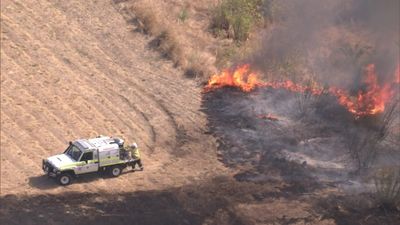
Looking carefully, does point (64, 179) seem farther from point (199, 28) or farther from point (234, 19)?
point (234, 19)

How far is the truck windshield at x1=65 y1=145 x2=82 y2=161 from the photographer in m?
23.0

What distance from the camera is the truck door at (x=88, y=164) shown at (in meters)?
22.9

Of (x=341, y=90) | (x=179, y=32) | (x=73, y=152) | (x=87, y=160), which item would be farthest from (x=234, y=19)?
(x=87, y=160)

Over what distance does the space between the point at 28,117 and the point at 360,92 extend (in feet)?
61.3

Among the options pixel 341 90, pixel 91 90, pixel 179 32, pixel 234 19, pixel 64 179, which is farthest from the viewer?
pixel 234 19

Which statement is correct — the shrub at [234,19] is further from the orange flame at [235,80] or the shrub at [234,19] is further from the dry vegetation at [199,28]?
the orange flame at [235,80]

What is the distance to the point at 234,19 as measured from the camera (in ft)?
130

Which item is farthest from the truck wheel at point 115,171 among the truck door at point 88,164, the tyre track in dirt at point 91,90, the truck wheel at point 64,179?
the truck wheel at point 64,179

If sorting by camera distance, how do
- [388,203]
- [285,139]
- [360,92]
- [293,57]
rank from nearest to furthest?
[388,203], [285,139], [360,92], [293,57]

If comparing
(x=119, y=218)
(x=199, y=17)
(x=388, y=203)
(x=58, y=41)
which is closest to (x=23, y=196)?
(x=119, y=218)

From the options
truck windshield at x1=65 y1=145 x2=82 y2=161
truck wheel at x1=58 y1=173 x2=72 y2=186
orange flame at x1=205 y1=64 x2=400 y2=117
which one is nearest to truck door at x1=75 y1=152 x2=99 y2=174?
truck windshield at x1=65 y1=145 x2=82 y2=161

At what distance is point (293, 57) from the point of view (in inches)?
1471

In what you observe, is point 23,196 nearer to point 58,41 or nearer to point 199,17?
point 58,41

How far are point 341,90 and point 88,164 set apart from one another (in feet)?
56.9
